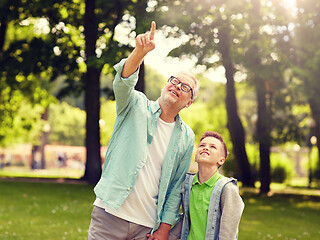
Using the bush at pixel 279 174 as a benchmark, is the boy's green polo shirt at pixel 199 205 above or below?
above

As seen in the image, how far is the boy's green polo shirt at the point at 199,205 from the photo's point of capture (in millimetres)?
3869

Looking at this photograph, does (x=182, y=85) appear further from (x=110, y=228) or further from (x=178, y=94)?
(x=110, y=228)

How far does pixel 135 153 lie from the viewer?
3670 mm

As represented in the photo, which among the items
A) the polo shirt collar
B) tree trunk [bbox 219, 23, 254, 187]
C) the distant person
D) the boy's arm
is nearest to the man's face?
the distant person

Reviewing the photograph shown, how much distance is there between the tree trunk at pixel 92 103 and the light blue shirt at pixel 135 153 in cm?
1672

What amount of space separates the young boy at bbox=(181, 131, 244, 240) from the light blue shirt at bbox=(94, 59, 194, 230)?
102mm

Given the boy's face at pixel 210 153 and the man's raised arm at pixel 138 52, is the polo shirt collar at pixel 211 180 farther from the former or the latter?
the man's raised arm at pixel 138 52

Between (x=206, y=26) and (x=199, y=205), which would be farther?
(x=206, y=26)

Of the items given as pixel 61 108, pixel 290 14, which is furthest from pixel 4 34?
pixel 61 108

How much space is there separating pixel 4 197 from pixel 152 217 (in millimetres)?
11886

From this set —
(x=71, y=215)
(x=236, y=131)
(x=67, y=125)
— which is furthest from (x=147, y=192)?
(x=67, y=125)

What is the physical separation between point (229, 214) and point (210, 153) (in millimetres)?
519

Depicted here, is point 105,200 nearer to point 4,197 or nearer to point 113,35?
point 4,197

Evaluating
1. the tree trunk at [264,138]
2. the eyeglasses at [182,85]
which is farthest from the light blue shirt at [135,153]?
the tree trunk at [264,138]
